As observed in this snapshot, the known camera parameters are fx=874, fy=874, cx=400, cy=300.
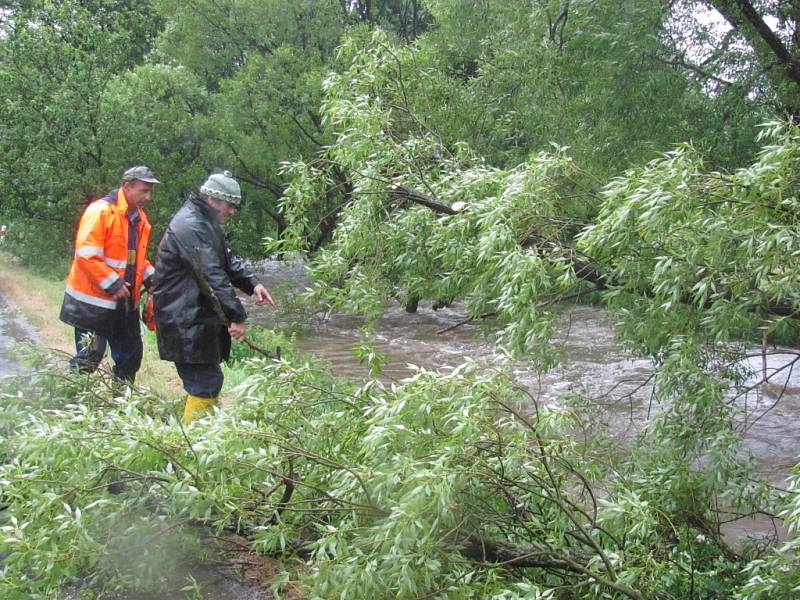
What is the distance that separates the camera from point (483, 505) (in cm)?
400

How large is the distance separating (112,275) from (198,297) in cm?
86

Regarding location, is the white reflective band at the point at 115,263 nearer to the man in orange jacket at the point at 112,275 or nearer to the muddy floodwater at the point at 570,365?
the man in orange jacket at the point at 112,275

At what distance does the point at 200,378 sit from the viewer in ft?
19.7

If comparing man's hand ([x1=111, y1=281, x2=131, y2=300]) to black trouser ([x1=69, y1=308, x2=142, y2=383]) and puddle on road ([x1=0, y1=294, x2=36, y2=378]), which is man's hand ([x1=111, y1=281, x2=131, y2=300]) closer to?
black trouser ([x1=69, y1=308, x2=142, y2=383])

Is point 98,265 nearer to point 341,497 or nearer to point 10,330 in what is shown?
point 341,497

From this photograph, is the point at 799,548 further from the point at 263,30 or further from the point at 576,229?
the point at 263,30

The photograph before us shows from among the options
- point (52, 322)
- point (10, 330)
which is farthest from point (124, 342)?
point (52, 322)

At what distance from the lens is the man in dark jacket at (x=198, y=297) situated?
5801 millimetres

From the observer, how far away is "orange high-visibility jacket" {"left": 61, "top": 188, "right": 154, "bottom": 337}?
634 centimetres

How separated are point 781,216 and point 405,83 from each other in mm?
6191

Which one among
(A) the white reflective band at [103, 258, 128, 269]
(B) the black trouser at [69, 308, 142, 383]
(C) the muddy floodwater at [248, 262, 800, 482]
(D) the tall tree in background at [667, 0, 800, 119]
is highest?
(D) the tall tree in background at [667, 0, 800, 119]

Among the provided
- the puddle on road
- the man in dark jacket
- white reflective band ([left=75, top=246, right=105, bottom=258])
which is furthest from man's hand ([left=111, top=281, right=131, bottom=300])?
the puddle on road

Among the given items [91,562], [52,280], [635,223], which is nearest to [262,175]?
[52,280]

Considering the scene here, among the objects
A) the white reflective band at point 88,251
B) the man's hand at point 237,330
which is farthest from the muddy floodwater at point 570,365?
the white reflective band at point 88,251
